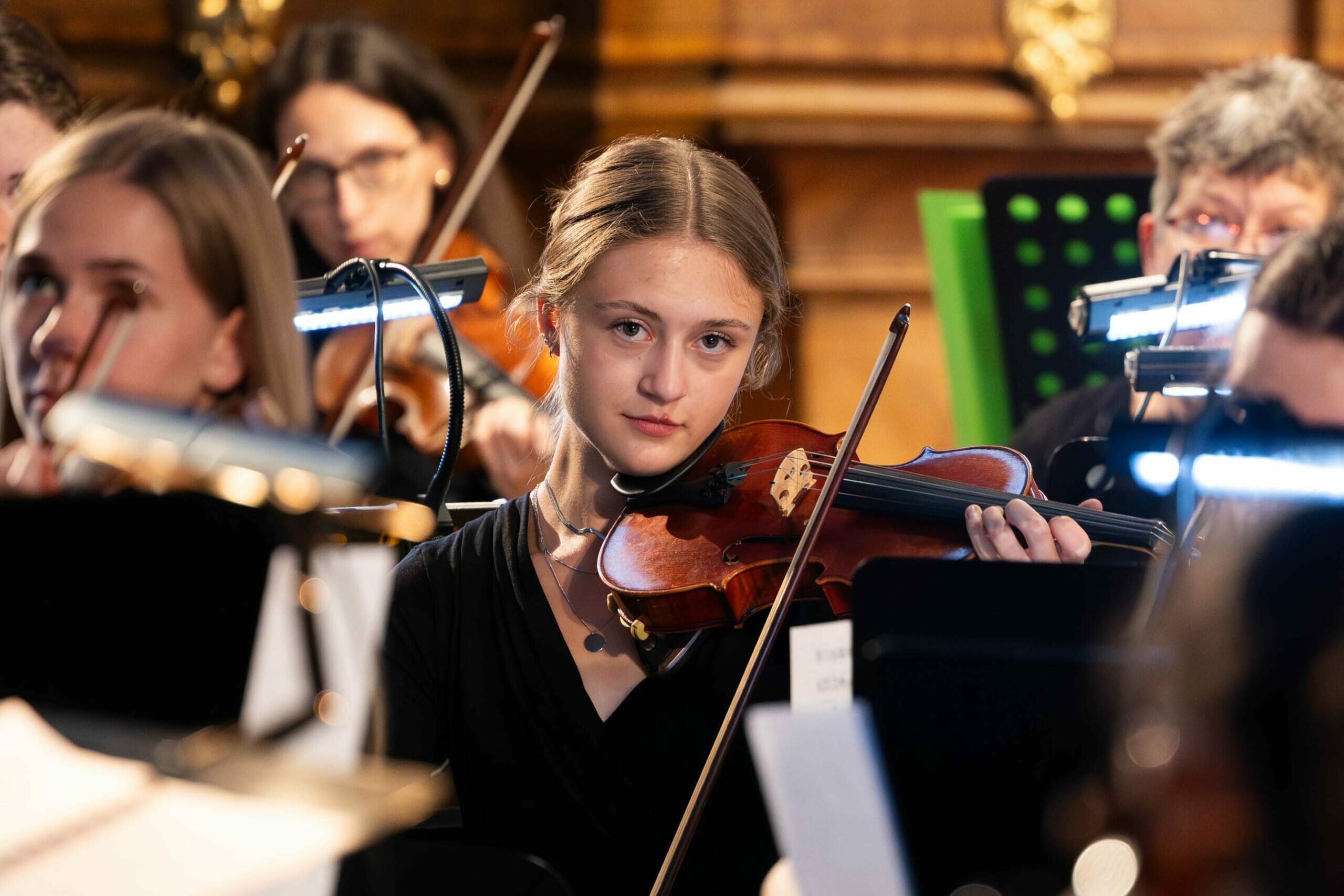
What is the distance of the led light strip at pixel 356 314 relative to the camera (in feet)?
3.38

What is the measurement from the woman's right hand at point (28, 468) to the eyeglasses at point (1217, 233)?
125 cm

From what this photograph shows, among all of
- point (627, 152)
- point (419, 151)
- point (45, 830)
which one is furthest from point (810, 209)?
point (45, 830)

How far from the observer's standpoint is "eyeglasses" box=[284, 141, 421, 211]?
74.5 inches

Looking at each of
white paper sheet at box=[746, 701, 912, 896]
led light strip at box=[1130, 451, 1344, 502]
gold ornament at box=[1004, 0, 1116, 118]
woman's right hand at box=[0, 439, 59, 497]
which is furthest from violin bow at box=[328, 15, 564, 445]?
led light strip at box=[1130, 451, 1344, 502]

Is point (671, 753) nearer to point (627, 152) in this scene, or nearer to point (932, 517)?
point (932, 517)

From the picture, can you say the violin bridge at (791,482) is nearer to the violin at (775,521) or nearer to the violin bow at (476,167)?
the violin at (775,521)

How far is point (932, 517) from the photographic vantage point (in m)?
1.11

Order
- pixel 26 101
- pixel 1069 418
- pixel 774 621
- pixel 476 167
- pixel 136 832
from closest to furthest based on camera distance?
pixel 136 832, pixel 774 621, pixel 26 101, pixel 1069 418, pixel 476 167

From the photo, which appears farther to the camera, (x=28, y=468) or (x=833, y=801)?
(x=28, y=468)

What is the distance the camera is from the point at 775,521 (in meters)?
1.09

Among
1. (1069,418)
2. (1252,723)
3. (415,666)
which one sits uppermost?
(1252,723)

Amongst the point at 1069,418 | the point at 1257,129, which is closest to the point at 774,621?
the point at 1069,418

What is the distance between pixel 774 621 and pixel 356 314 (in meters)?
0.36

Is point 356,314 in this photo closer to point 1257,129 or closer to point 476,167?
point 476,167
